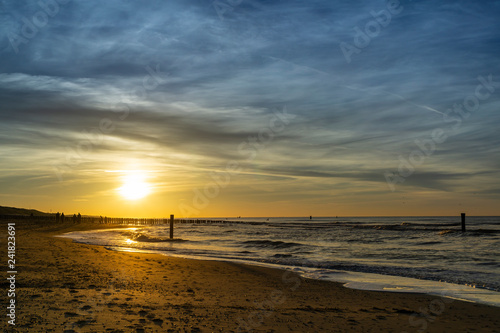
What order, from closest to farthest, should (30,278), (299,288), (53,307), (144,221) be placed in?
(53,307) → (30,278) → (299,288) → (144,221)

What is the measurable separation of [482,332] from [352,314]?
2.58m

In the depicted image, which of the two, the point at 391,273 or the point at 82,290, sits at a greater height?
the point at 82,290

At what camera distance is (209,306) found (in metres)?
8.52

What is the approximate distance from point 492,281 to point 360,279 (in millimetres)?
4806

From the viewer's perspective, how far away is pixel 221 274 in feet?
47.5

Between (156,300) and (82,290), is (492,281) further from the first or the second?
(82,290)

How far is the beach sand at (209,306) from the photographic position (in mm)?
6816

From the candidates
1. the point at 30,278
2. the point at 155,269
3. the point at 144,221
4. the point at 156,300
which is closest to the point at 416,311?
the point at 156,300

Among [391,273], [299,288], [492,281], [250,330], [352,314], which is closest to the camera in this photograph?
[250,330]

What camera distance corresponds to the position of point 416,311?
903 centimetres

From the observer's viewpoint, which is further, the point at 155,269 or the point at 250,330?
the point at 155,269

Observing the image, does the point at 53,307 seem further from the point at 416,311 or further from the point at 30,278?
the point at 416,311

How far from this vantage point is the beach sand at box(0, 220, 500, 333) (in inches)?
268

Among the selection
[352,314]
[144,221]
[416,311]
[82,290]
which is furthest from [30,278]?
[144,221]
